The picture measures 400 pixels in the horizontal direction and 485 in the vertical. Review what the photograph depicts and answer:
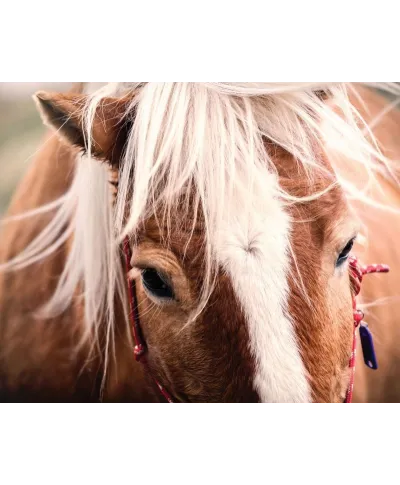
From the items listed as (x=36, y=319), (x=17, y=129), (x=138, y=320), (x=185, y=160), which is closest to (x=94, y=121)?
(x=185, y=160)

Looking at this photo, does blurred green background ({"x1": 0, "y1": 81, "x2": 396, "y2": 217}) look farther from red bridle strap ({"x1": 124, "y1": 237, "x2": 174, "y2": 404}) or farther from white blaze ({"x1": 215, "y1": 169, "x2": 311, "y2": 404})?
white blaze ({"x1": 215, "y1": 169, "x2": 311, "y2": 404})

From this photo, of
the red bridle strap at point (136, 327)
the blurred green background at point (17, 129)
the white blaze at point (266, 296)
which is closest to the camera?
the white blaze at point (266, 296)

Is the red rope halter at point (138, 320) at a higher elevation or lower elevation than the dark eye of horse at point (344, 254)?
lower

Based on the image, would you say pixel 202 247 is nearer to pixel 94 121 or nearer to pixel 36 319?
pixel 94 121

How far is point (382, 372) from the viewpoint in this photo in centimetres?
134

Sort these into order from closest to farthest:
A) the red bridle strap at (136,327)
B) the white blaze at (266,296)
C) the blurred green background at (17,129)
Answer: the white blaze at (266,296) < the red bridle strap at (136,327) < the blurred green background at (17,129)

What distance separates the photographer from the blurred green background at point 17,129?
1299mm

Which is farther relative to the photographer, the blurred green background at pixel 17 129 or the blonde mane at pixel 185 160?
the blurred green background at pixel 17 129

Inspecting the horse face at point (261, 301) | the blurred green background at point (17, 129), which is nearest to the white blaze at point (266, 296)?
the horse face at point (261, 301)

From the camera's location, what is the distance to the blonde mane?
3.43ft

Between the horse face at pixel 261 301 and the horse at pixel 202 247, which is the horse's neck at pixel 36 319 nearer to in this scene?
the horse at pixel 202 247

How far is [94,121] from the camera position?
43.0 inches
